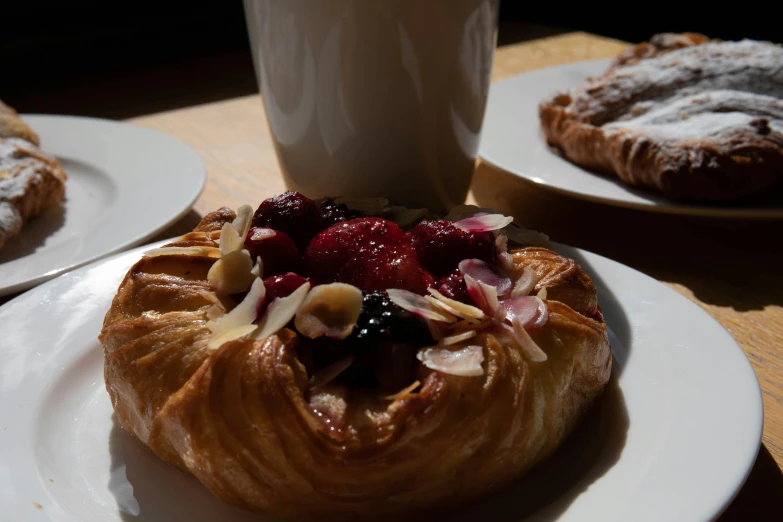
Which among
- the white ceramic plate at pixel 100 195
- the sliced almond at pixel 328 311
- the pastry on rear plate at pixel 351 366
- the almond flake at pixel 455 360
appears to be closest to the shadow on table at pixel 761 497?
the pastry on rear plate at pixel 351 366

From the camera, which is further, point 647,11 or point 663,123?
point 647,11

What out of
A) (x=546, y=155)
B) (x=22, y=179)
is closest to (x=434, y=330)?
(x=546, y=155)

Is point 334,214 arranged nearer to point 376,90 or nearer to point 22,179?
point 376,90

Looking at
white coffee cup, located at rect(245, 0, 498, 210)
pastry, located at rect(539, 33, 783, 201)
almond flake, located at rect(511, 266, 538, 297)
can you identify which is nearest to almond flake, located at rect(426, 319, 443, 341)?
almond flake, located at rect(511, 266, 538, 297)

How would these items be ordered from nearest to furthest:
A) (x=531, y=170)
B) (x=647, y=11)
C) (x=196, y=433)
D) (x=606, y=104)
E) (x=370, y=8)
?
(x=196, y=433), (x=370, y=8), (x=531, y=170), (x=606, y=104), (x=647, y=11)

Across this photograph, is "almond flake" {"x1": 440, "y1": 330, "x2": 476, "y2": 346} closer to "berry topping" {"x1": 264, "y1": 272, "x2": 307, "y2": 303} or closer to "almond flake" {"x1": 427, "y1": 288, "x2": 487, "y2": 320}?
"almond flake" {"x1": 427, "y1": 288, "x2": 487, "y2": 320}

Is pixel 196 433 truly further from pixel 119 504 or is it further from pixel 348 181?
pixel 348 181

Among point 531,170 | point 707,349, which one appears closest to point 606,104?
point 531,170
